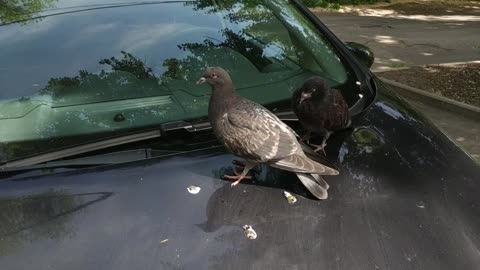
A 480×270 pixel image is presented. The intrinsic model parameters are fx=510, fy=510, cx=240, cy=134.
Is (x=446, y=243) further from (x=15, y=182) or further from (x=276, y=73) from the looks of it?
(x=15, y=182)

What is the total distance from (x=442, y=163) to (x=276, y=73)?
897mm

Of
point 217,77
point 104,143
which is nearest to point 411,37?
point 217,77

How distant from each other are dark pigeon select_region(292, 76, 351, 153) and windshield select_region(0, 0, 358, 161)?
0.22 meters

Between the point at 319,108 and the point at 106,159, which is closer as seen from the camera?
the point at 106,159

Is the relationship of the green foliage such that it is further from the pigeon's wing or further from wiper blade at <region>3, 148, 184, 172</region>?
the pigeon's wing

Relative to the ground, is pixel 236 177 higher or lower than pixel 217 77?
lower

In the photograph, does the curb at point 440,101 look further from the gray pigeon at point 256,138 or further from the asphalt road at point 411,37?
the gray pigeon at point 256,138

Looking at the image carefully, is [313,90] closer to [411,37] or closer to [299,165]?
[299,165]

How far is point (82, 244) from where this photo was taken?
1467 mm

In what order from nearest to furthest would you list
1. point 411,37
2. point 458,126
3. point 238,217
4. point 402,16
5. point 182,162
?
1. point 238,217
2. point 182,162
3. point 458,126
4. point 411,37
5. point 402,16

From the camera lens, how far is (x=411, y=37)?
9430mm

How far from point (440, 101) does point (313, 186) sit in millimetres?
4072

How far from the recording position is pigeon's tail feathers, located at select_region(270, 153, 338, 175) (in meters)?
1.71

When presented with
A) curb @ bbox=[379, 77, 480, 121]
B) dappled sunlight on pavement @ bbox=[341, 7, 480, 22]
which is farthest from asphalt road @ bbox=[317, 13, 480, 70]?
curb @ bbox=[379, 77, 480, 121]
